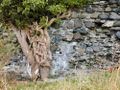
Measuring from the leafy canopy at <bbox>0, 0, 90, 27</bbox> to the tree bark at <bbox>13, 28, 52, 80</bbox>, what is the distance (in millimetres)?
348

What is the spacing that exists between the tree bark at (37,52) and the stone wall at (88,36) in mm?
1086

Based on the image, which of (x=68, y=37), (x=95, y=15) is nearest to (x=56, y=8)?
(x=68, y=37)

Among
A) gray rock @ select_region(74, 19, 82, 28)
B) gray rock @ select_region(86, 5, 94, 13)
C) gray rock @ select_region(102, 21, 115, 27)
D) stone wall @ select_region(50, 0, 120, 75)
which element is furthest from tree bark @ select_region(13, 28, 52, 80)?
gray rock @ select_region(102, 21, 115, 27)

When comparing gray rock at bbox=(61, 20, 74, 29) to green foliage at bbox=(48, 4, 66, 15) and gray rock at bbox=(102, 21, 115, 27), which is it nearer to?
gray rock at bbox=(102, 21, 115, 27)

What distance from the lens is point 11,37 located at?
1233 centimetres

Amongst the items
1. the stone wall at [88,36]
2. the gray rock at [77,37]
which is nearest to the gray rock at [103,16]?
the stone wall at [88,36]

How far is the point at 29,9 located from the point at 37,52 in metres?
1.24

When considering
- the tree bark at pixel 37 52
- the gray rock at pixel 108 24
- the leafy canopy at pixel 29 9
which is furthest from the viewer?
the gray rock at pixel 108 24

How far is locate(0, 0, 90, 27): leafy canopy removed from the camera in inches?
429

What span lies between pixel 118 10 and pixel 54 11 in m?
2.64

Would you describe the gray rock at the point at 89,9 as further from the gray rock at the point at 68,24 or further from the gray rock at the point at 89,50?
the gray rock at the point at 89,50

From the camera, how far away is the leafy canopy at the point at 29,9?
10898 millimetres

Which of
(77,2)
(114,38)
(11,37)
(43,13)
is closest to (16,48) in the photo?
(11,37)

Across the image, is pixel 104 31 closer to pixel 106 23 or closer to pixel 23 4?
pixel 106 23
